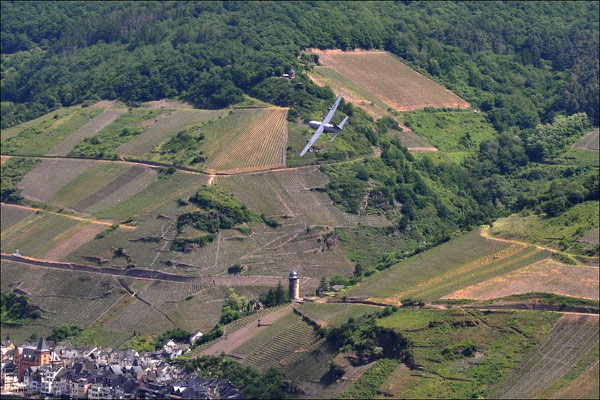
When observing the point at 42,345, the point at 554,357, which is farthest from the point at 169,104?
the point at 554,357

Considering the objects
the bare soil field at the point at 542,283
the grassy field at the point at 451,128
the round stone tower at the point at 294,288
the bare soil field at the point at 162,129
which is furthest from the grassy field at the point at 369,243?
the bare soil field at the point at 162,129

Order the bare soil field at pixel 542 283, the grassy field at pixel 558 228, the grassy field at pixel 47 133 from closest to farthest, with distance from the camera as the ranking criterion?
the bare soil field at pixel 542 283 → the grassy field at pixel 558 228 → the grassy field at pixel 47 133

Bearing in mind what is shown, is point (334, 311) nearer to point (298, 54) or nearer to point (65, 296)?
point (65, 296)

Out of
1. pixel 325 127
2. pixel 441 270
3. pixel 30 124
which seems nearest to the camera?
pixel 441 270

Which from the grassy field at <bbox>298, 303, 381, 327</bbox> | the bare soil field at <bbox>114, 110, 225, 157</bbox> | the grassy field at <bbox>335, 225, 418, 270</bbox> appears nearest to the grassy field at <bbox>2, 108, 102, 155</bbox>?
the bare soil field at <bbox>114, 110, 225, 157</bbox>

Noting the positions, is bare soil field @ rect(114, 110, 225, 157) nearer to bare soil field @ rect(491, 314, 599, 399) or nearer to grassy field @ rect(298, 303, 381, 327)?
grassy field @ rect(298, 303, 381, 327)

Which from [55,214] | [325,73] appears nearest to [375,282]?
[55,214]

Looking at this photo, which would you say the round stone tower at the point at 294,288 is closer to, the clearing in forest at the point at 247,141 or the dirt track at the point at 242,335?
the dirt track at the point at 242,335
